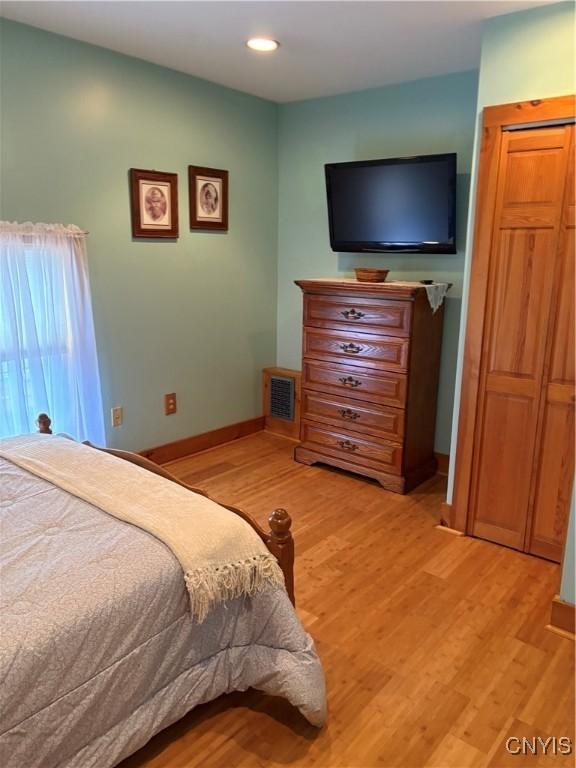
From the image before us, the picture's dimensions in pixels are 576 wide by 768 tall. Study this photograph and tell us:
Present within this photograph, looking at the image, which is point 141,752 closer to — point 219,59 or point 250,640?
point 250,640

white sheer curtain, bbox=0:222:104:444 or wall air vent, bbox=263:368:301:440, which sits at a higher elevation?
white sheer curtain, bbox=0:222:104:444

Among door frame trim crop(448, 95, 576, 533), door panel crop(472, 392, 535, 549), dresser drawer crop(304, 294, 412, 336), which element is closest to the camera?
door frame trim crop(448, 95, 576, 533)

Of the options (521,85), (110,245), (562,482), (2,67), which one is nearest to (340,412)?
(562,482)

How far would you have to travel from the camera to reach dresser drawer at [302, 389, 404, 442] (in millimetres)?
3479

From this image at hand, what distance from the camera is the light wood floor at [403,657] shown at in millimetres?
1747

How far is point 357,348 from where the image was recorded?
3.57 m

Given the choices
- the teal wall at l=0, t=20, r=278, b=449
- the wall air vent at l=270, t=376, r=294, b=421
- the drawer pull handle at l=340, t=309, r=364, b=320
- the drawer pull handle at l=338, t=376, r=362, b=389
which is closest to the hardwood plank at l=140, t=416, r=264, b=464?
the teal wall at l=0, t=20, r=278, b=449

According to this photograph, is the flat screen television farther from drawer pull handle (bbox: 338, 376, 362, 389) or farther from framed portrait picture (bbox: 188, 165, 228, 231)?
drawer pull handle (bbox: 338, 376, 362, 389)

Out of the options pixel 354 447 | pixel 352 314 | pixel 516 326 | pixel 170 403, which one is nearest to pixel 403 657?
pixel 516 326

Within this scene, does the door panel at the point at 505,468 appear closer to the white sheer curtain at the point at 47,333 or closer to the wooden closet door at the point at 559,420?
the wooden closet door at the point at 559,420

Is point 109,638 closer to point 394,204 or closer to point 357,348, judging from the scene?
point 357,348

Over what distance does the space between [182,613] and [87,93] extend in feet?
9.14

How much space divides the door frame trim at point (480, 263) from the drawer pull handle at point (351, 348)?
0.80 metres

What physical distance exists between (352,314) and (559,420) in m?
1.36
